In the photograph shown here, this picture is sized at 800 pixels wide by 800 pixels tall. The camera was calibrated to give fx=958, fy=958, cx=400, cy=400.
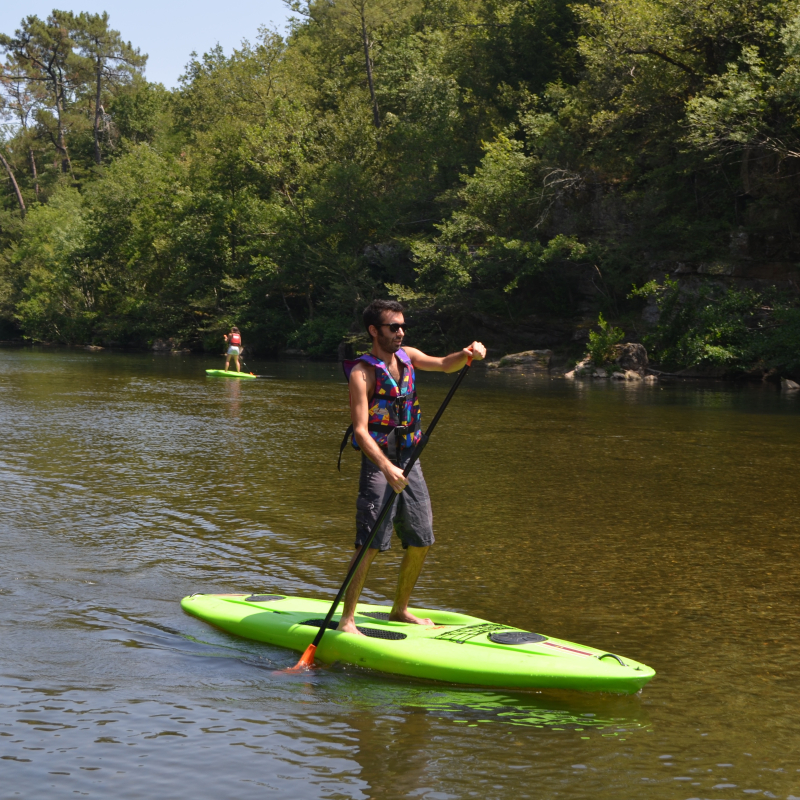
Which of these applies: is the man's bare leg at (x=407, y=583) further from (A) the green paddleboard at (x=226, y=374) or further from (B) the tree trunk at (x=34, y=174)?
(B) the tree trunk at (x=34, y=174)

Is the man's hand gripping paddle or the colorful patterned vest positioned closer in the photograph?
the man's hand gripping paddle

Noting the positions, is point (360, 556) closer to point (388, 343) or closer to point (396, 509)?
point (396, 509)

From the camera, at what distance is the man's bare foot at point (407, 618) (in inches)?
217

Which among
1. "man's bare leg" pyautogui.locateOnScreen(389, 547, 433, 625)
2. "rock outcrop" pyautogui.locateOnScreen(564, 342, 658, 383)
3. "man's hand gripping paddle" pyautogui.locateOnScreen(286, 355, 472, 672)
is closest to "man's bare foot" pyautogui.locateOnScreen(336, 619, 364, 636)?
"man's hand gripping paddle" pyautogui.locateOnScreen(286, 355, 472, 672)

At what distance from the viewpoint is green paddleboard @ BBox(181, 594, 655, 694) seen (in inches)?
184

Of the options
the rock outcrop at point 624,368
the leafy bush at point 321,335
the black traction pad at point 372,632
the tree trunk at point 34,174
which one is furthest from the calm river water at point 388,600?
the tree trunk at point 34,174

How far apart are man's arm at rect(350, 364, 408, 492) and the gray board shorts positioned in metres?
0.14

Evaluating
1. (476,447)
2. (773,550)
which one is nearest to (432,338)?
(476,447)

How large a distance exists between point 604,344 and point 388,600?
2483 centimetres

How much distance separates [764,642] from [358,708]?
2510 millimetres

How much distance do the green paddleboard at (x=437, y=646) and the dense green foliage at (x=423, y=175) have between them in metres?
22.3

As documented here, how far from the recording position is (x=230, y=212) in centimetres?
4819

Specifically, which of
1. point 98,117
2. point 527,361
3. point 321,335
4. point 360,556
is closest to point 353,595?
point 360,556

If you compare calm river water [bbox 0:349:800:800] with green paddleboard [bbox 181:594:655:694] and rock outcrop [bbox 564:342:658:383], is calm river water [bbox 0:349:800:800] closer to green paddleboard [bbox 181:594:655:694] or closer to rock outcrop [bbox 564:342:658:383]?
green paddleboard [bbox 181:594:655:694]
